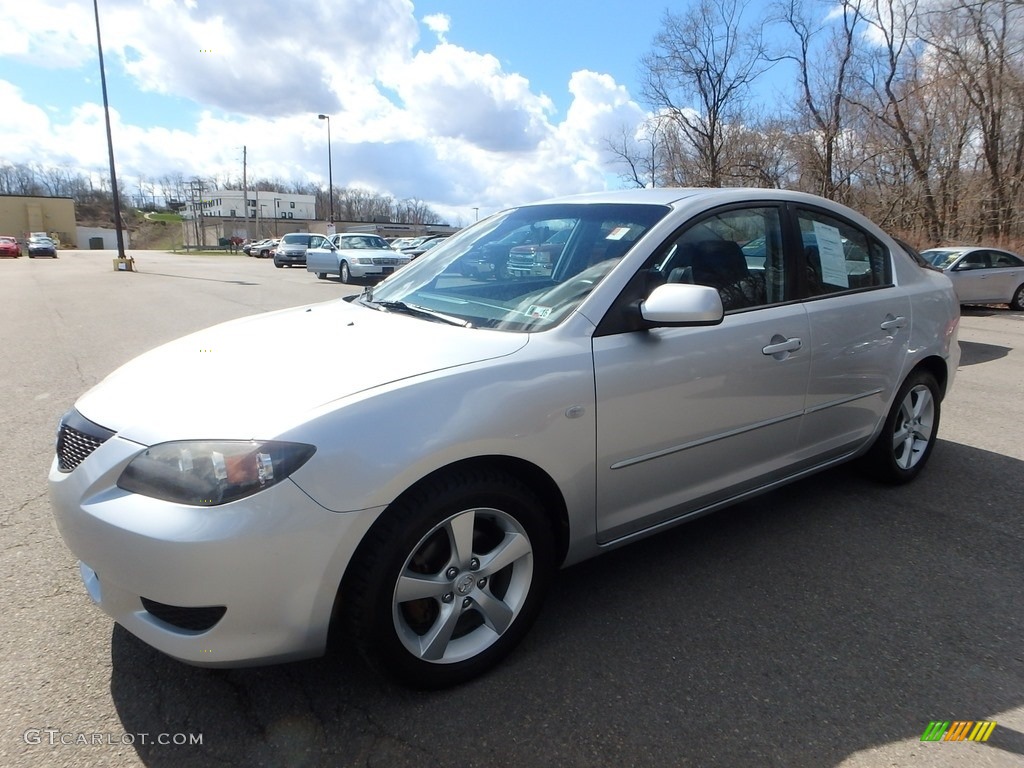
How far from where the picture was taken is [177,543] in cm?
184

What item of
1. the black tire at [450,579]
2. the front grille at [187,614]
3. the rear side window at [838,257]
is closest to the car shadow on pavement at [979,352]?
the rear side window at [838,257]

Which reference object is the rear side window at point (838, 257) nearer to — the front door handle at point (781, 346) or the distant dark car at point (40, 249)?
the front door handle at point (781, 346)

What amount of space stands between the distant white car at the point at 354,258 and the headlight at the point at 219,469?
19477mm

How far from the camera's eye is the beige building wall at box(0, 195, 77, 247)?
84438 millimetres

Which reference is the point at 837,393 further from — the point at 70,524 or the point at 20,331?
the point at 20,331

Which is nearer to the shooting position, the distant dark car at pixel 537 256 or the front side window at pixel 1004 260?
the distant dark car at pixel 537 256

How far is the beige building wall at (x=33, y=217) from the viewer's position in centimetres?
8444

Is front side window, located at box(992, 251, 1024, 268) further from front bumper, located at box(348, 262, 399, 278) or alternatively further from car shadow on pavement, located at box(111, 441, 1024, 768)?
front bumper, located at box(348, 262, 399, 278)

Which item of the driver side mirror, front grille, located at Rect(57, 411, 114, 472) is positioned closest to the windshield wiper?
the driver side mirror

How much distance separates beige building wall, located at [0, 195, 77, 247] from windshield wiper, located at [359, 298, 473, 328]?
3901 inches

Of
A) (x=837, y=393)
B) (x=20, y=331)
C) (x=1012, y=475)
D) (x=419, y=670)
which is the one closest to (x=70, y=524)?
(x=419, y=670)

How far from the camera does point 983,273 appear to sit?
14672 millimetres

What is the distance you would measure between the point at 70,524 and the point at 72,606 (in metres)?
0.88

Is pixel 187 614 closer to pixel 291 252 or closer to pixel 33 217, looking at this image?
pixel 291 252
